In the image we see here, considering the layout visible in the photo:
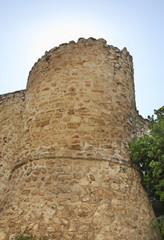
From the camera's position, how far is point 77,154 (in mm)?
4816

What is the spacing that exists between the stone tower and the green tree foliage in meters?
0.22

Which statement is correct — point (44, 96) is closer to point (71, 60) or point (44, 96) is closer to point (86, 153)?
point (71, 60)

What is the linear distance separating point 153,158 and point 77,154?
173 cm

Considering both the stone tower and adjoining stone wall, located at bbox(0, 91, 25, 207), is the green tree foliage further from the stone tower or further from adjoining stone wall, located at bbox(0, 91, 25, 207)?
adjoining stone wall, located at bbox(0, 91, 25, 207)

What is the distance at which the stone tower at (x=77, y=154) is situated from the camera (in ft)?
14.0

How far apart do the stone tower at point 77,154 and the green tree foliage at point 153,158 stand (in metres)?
0.22

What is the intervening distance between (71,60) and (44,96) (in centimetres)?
113

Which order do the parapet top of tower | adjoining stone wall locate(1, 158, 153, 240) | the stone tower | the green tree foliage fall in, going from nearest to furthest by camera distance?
adjoining stone wall locate(1, 158, 153, 240), the stone tower, the green tree foliage, the parapet top of tower

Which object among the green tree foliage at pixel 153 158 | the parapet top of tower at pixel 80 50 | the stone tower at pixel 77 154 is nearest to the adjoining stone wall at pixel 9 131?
the stone tower at pixel 77 154

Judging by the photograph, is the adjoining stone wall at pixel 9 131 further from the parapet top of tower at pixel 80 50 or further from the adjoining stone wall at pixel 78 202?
the parapet top of tower at pixel 80 50

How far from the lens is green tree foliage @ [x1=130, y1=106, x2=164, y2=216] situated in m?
4.98

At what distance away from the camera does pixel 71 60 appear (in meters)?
6.05

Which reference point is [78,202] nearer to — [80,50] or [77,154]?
[77,154]

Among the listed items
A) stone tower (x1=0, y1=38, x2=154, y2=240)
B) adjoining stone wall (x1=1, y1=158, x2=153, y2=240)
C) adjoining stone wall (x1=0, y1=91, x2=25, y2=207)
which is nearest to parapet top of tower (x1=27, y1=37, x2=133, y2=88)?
stone tower (x1=0, y1=38, x2=154, y2=240)
